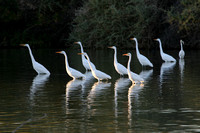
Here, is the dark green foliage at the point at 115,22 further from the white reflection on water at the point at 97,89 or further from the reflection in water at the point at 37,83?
the white reflection on water at the point at 97,89

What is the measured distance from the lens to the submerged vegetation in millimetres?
39562

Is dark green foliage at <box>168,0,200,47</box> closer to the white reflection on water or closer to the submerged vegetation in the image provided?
the submerged vegetation

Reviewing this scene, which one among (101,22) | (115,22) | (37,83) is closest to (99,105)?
(37,83)

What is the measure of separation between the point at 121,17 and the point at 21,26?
12.9 metres

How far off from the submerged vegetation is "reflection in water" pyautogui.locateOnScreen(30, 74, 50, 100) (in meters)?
21.5

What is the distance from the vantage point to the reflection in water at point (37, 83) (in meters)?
13.5

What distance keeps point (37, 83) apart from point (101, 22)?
28.2m

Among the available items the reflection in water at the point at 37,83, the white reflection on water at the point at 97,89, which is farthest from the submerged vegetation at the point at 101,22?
the white reflection on water at the point at 97,89

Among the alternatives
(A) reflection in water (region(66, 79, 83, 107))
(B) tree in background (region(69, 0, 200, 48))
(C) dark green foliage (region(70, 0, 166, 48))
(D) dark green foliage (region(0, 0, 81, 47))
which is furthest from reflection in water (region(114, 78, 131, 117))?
(D) dark green foliage (region(0, 0, 81, 47))

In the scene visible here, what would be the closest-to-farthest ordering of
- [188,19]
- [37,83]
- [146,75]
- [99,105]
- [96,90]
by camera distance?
[99,105] < [96,90] < [37,83] < [146,75] < [188,19]

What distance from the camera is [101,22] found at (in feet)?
143

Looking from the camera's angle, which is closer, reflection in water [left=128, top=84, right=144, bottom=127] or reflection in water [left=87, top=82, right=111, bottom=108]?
reflection in water [left=128, top=84, right=144, bottom=127]

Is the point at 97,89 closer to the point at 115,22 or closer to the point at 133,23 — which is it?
the point at 115,22

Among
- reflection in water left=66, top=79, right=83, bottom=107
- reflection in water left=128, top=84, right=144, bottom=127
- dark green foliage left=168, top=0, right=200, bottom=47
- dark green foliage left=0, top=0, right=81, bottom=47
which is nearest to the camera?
reflection in water left=128, top=84, right=144, bottom=127
